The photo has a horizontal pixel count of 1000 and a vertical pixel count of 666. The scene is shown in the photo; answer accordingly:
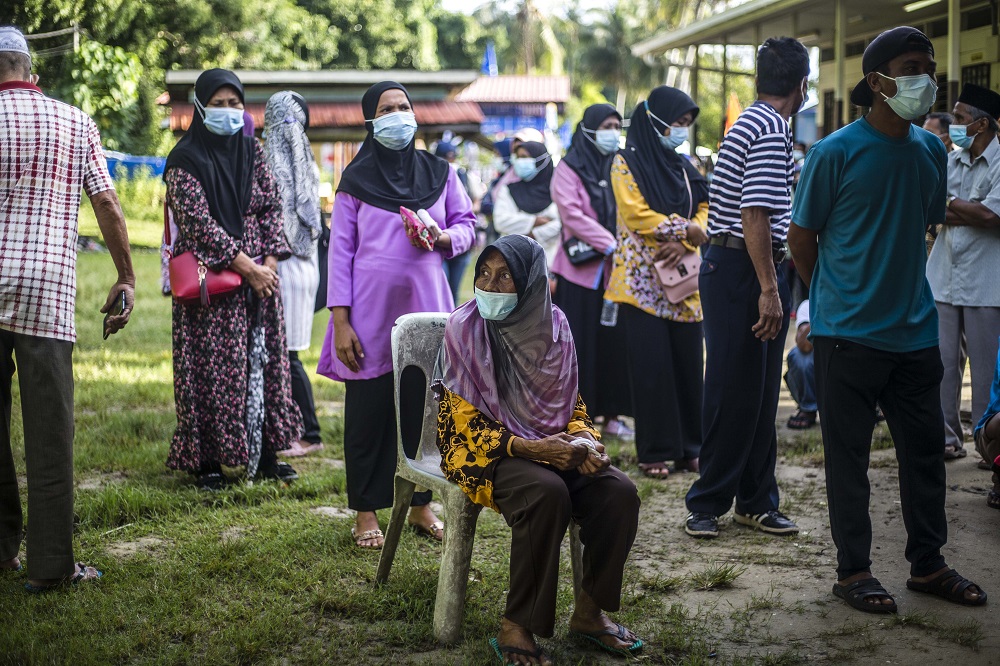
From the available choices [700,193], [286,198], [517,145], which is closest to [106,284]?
[517,145]

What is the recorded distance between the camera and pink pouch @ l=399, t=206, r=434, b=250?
14.3 feet

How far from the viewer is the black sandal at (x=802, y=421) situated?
6836 millimetres

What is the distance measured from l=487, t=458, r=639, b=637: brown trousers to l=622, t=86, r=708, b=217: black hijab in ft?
9.13

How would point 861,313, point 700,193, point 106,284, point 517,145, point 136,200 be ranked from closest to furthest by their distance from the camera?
point 861,313
point 700,193
point 517,145
point 106,284
point 136,200

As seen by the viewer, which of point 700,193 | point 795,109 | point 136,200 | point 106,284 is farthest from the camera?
point 136,200

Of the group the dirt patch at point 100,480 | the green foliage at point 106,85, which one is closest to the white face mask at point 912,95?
the dirt patch at point 100,480

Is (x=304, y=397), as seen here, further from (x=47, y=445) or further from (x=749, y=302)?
(x=749, y=302)

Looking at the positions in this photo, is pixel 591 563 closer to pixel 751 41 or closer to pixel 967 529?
pixel 967 529

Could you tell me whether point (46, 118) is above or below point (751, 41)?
below

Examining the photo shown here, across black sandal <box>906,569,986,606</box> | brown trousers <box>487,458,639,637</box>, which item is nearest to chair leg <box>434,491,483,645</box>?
brown trousers <box>487,458,639,637</box>

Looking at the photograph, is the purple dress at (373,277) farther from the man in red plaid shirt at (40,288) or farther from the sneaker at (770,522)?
the sneaker at (770,522)

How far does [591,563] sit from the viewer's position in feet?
10.8

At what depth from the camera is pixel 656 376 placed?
18.7 ft

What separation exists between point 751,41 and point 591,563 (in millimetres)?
10434
